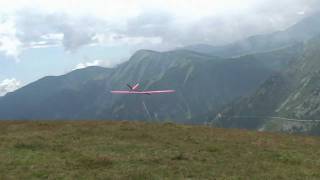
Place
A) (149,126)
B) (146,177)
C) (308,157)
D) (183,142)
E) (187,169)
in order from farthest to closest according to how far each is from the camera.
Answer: (149,126) < (183,142) < (308,157) < (187,169) < (146,177)

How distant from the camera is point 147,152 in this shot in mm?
41344

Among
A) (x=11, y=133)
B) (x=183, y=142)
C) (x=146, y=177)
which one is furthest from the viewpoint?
(x=11, y=133)

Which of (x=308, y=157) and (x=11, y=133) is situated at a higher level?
(x=11, y=133)

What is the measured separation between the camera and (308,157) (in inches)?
1613

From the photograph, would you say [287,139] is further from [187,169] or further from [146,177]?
[146,177]

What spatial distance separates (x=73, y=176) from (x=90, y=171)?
191cm

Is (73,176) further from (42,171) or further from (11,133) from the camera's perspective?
(11,133)

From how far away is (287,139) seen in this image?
173 ft

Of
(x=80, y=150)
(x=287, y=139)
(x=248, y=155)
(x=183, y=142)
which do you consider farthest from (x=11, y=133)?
(x=287, y=139)

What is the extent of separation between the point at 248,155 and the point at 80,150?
46.9 ft

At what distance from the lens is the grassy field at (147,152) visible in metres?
33.2

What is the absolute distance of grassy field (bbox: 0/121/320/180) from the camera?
33.2m

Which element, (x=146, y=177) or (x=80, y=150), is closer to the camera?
(x=146, y=177)

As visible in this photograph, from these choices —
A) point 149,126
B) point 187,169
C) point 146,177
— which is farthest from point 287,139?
point 146,177
